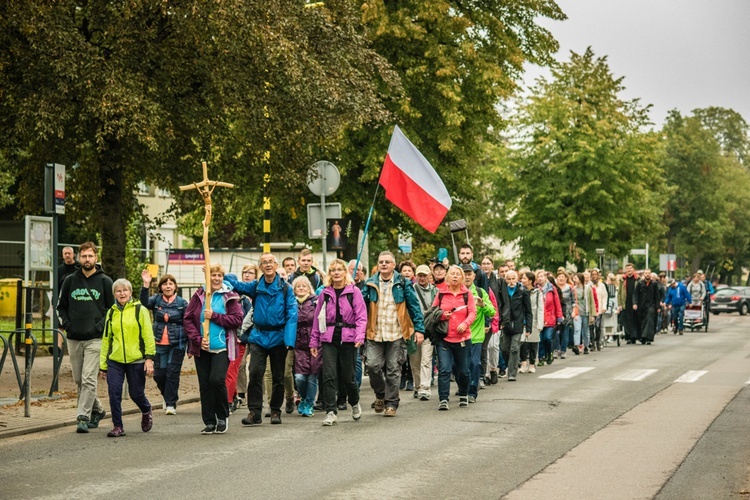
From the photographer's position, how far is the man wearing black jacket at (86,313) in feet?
42.3

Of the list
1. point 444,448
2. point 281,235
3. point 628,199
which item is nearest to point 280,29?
point 444,448

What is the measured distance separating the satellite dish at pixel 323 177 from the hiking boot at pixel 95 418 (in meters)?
8.02

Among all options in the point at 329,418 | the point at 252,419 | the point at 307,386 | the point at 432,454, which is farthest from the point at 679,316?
the point at 432,454

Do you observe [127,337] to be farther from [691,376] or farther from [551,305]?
[551,305]

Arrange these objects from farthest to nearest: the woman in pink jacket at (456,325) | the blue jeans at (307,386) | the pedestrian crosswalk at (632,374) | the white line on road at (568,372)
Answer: the white line on road at (568,372) → the pedestrian crosswalk at (632,374) → the woman in pink jacket at (456,325) → the blue jeans at (307,386)

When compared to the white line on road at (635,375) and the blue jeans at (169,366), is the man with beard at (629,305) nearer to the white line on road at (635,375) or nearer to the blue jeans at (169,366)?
the white line on road at (635,375)

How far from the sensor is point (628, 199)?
158 ft

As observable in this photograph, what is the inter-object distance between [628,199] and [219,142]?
31.7 m

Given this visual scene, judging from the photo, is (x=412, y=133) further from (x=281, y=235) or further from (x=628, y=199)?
(x=628, y=199)

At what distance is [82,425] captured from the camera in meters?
12.6

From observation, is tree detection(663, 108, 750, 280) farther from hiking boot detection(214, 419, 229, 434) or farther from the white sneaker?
hiking boot detection(214, 419, 229, 434)

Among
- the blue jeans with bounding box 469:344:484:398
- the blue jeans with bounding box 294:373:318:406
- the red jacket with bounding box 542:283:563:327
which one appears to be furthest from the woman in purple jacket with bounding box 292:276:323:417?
the red jacket with bounding box 542:283:563:327

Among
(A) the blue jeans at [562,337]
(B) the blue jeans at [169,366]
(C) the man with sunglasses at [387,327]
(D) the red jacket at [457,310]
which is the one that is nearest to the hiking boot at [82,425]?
(B) the blue jeans at [169,366]

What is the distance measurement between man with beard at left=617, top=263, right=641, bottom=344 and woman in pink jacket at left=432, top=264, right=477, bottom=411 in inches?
732
